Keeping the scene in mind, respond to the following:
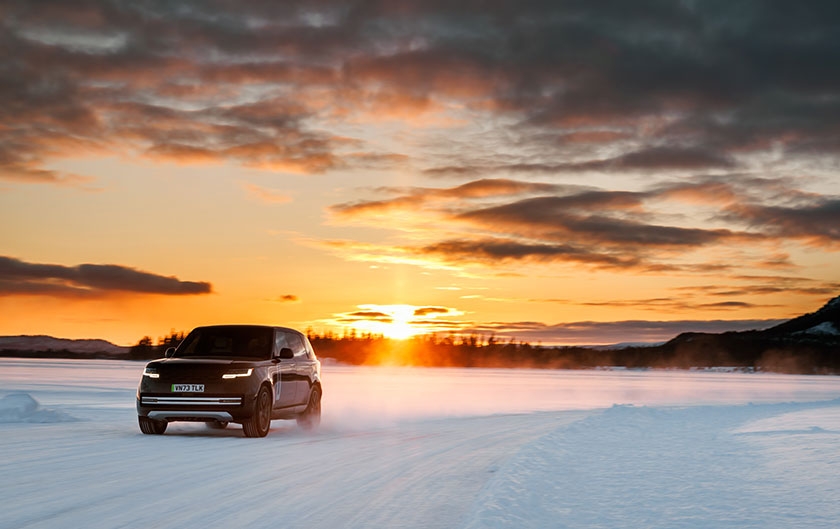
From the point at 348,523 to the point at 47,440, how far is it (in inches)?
372

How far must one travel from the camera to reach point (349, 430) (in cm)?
1945

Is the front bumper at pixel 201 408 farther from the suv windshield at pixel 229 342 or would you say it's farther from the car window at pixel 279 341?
the car window at pixel 279 341

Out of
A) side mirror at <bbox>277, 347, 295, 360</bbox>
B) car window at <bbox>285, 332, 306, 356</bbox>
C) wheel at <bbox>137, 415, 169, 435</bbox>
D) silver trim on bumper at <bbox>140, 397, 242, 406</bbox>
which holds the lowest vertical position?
wheel at <bbox>137, 415, 169, 435</bbox>

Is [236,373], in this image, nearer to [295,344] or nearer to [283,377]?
[283,377]

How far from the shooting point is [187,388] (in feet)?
53.9

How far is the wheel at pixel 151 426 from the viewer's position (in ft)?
55.5

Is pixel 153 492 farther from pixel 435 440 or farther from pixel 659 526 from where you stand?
pixel 435 440

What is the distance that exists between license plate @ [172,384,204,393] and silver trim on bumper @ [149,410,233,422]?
38 centimetres

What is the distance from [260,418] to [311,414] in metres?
2.85

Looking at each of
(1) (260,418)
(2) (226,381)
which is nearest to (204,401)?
(2) (226,381)

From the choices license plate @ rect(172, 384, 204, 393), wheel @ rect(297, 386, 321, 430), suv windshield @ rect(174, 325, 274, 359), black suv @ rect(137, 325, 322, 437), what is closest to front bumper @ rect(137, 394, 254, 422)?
black suv @ rect(137, 325, 322, 437)

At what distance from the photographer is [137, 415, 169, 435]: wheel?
1692cm

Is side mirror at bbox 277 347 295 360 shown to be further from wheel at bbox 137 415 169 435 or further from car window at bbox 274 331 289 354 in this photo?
wheel at bbox 137 415 169 435

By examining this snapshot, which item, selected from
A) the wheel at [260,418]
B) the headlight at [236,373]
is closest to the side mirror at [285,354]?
the wheel at [260,418]
